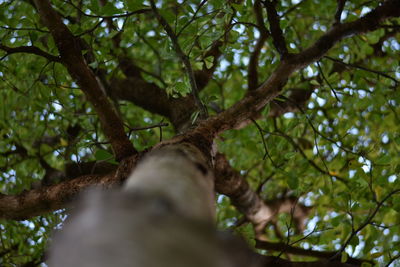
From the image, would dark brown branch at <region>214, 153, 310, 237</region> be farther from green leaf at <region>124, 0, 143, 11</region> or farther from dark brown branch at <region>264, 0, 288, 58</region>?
green leaf at <region>124, 0, 143, 11</region>

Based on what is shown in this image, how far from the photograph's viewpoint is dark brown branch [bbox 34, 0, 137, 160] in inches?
69.7

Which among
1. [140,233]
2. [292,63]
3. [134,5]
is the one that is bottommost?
[140,233]

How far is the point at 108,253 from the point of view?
546 mm

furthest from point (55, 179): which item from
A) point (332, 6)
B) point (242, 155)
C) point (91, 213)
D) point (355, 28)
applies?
point (332, 6)

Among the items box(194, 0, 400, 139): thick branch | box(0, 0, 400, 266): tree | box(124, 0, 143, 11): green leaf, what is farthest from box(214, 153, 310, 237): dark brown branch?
box(124, 0, 143, 11): green leaf

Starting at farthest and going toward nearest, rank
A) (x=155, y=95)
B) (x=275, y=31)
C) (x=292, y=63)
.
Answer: (x=155, y=95)
(x=275, y=31)
(x=292, y=63)

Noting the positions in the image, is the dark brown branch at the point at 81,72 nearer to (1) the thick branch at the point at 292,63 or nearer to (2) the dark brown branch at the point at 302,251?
(1) the thick branch at the point at 292,63

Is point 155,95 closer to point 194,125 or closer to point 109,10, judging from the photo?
point 109,10

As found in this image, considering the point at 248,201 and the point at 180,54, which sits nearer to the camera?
the point at 180,54

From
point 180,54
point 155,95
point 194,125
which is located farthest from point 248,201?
point 180,54

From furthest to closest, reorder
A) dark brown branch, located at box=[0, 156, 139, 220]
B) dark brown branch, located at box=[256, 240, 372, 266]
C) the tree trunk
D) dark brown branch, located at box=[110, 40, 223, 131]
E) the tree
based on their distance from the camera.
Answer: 1. dark brown branch, located at box=[110, 40, 223, 131]
2. dark brown branch, located at box=[256, 240, 372, 266]
3. dark brown branch, located at box=[0, 156, 139, 220]
4. the tree
5. the tree trunk

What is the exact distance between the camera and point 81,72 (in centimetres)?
183

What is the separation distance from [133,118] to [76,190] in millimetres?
2639

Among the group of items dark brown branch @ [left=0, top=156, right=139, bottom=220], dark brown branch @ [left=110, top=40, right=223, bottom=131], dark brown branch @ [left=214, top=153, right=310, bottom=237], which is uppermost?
dark brown branch @ [left=110, top=40, right=223, bottom=131]
